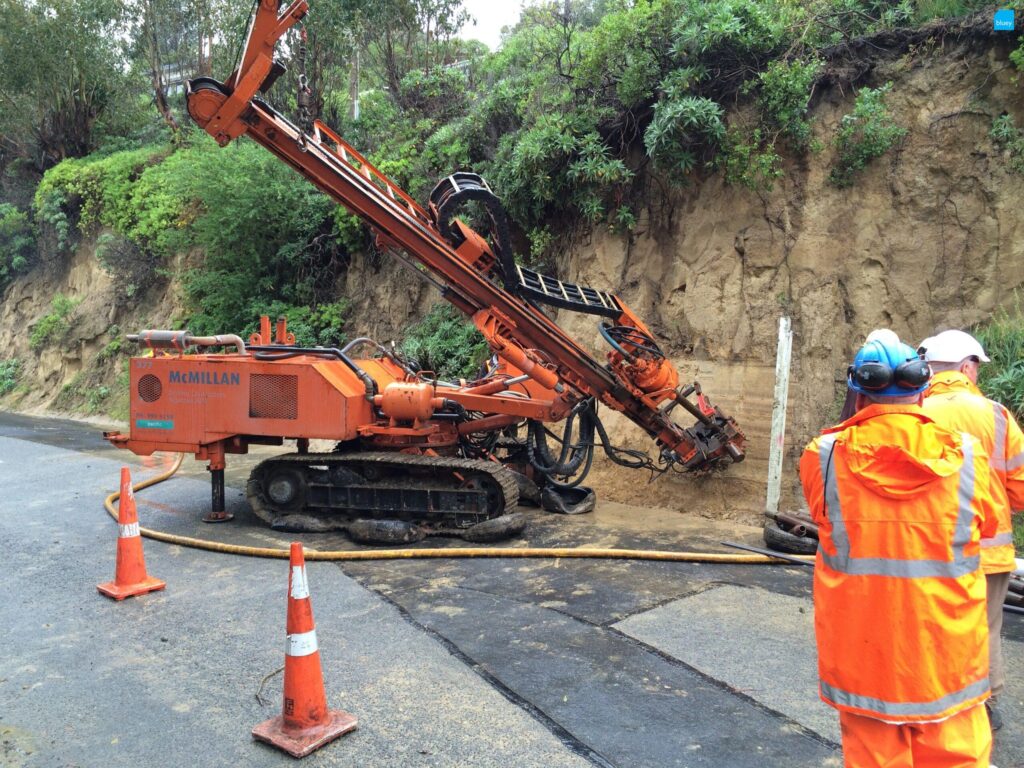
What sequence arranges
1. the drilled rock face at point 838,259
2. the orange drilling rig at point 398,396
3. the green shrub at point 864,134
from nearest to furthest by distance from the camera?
the orange drilling rig at point 398,396
the drilled rock face at point 838,259
the green shrub at point 864,134

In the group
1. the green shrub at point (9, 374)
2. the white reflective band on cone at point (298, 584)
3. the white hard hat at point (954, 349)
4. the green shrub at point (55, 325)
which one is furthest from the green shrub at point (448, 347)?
the green shrub at point (9, 374)

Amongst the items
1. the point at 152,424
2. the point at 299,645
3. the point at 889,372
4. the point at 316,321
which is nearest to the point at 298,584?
the point at 299,645

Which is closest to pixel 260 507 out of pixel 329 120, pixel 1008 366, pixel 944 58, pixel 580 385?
pixel 580 385

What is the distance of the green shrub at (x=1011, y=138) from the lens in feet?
25.3

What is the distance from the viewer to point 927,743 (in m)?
2.18

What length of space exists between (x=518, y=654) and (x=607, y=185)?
24.1ft

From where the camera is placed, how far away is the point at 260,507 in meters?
7.54

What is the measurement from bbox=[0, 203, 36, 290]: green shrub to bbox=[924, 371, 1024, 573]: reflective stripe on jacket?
87.5 feet

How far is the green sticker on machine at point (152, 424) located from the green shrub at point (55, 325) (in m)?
15.3

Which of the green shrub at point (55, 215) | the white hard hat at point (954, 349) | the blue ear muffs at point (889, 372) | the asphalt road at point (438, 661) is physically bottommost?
the asphalt road at point (438, 661)

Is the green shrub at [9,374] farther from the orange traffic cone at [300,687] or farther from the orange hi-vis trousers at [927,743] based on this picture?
the orange hi-vis trousers at [927,743]

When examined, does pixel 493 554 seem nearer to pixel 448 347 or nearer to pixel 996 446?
pixel 996 446

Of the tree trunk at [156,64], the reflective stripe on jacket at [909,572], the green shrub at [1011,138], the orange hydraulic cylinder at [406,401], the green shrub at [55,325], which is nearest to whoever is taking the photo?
the reflective stripe on jacket at [909,572]

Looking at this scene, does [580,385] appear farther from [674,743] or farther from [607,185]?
[674,743]
